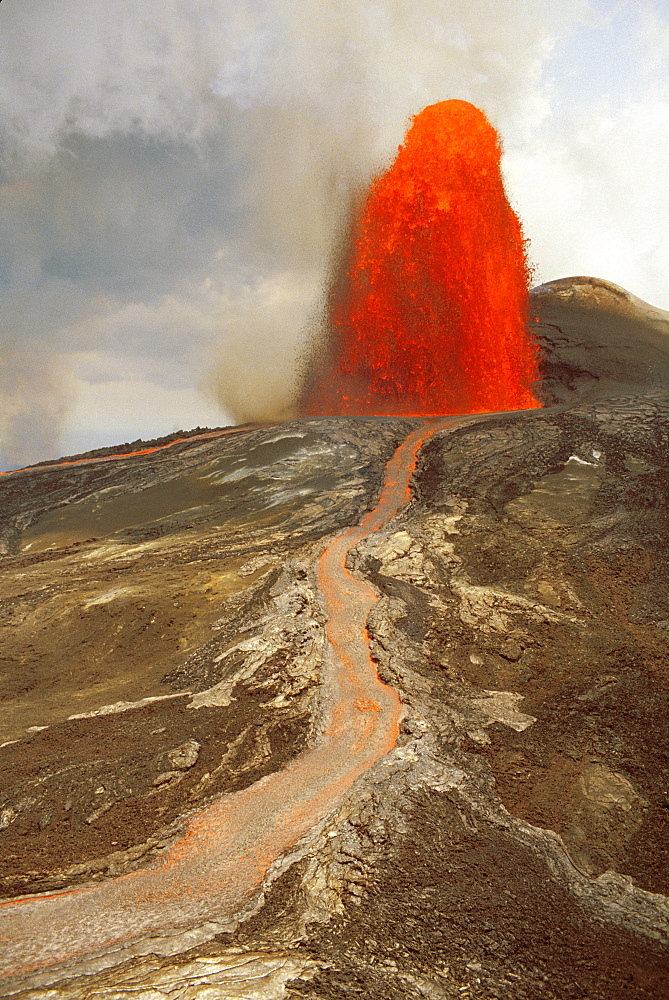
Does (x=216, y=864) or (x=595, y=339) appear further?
(x=595, y=339)

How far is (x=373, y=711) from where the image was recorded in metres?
12.9

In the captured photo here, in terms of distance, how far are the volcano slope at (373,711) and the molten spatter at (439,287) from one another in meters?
13.9

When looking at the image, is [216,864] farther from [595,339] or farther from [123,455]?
[595,339]

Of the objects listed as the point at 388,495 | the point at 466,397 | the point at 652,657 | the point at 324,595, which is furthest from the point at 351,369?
the point at 652,657

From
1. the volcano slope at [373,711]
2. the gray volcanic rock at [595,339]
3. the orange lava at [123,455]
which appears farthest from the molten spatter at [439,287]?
the volcano slope at [373,711]

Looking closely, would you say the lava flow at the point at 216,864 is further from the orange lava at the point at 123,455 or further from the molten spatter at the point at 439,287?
the molten spatter at the point at 439,287

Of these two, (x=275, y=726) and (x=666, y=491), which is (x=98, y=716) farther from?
(x=666, y=491)

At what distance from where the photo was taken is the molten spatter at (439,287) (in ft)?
137

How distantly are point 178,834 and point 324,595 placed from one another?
8517 millimetres

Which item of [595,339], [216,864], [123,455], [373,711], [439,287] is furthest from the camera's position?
[595,339]

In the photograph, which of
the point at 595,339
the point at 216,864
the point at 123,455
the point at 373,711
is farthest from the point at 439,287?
the point at 216,864

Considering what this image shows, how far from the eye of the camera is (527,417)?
97.0 feet

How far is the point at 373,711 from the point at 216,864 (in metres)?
4.82

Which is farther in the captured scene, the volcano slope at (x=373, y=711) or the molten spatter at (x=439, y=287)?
the molten spatter at (x=439, y=287)
